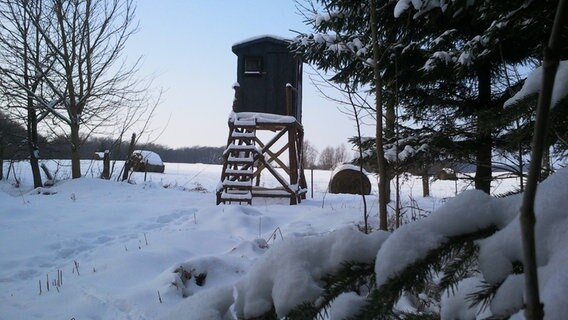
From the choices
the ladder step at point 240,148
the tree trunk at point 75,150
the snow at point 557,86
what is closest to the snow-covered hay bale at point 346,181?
the ladder step at point 240,148

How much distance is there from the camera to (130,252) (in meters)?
3.55

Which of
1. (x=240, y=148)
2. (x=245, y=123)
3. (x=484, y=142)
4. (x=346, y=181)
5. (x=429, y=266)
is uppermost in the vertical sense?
(x=245, y=123)

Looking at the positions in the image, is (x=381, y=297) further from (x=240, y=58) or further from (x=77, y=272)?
(x=240, y=58)

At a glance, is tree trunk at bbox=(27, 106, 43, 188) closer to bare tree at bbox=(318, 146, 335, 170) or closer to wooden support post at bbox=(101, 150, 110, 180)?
wooden support post at bbox=(101, 150, 110, 180)

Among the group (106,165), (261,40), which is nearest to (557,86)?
(261,40)

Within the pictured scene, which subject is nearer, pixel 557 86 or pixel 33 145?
pixel 557 86

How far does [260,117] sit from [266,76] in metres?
1.34

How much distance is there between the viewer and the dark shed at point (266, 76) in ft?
29.2

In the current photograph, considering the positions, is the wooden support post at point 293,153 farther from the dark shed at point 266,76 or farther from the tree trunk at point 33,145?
the tree trunk at point 33,145

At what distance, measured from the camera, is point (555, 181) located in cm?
72

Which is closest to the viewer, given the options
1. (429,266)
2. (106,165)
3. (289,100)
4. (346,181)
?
(429,266)

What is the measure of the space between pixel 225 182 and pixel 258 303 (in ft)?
22.1

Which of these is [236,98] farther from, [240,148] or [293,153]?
[293,153]

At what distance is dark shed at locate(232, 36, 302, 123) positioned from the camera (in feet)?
29.2
